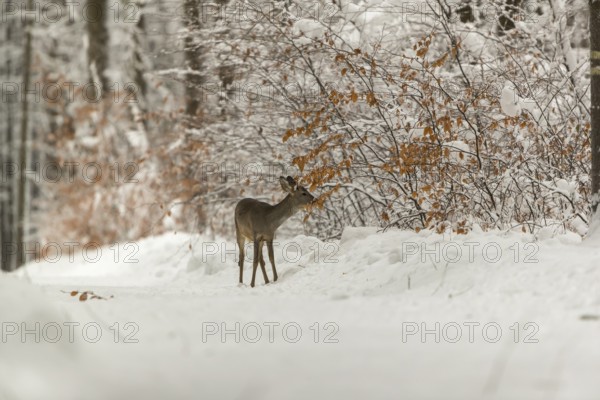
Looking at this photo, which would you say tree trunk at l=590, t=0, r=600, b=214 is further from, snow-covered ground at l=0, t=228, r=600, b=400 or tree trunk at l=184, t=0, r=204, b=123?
tree trunk at l=184, t=0, r=204, b=123

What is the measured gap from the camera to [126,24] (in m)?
25.3

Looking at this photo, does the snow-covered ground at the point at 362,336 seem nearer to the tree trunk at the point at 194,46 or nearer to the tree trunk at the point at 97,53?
the tree trunk at the point at 194,46

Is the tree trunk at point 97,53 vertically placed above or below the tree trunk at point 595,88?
above

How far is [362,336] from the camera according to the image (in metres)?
4.92

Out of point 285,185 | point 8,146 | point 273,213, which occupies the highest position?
point 8,146

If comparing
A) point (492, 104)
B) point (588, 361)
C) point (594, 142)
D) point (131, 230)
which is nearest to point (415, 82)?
point (492, 104)

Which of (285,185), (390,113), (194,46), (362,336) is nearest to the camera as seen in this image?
(362,336)

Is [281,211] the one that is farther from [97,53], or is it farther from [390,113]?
[97,53]

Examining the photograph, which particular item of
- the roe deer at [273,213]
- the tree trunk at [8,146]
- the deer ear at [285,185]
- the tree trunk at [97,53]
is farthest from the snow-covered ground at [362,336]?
the tree trunk at [8,146]

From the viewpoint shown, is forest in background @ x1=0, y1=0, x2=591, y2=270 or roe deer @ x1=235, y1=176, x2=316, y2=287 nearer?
forest in background @ x1=0, y1=0, x2=591, y2=270

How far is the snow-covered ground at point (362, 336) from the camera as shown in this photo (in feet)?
12.1

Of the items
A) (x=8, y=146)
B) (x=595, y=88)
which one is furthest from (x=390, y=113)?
(x=8, y=146)

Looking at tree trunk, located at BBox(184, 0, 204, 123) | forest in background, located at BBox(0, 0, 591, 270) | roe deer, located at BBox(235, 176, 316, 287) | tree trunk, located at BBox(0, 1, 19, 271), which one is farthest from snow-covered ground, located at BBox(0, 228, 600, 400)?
tree trunk, located at BBox(0, 1, 19, 271)

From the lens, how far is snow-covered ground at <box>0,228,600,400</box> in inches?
145
